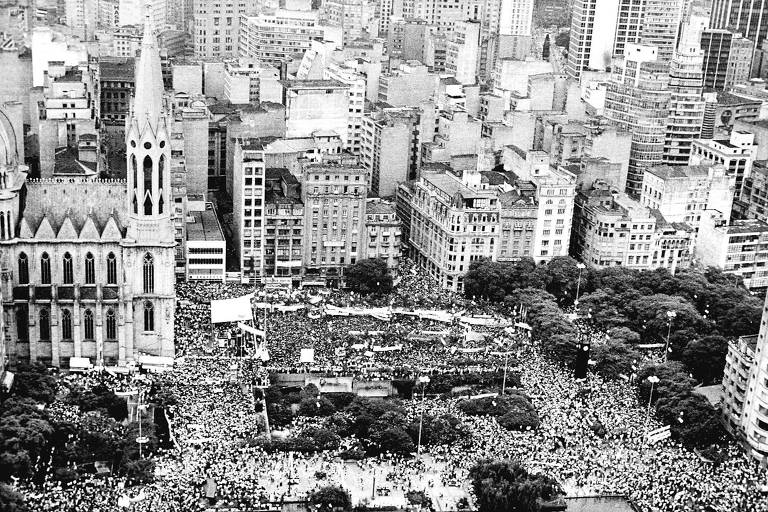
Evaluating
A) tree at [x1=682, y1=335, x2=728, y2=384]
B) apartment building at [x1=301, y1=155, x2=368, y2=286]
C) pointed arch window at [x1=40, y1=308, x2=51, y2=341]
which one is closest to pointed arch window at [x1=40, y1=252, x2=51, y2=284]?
pointed arch window at [x1=40, y1=308, x2=51, y2=341]

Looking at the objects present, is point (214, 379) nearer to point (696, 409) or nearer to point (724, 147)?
point (696, 409)

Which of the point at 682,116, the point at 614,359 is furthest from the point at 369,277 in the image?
the point at 682,116

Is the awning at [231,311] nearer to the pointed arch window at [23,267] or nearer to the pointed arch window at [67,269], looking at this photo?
the pointed arch window at [67,269]

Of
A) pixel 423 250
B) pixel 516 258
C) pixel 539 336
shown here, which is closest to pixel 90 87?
pixel 423 250

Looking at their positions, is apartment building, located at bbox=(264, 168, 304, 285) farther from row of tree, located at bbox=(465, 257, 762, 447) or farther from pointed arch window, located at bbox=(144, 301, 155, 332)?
pointed arch window, located at bbox=(144, 301, 155, 332)

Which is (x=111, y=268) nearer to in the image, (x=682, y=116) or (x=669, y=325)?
(x=669, y=325)

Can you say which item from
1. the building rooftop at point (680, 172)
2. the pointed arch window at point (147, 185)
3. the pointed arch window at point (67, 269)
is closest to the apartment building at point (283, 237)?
the pointed arch window at point (147, 185)
